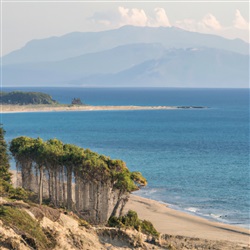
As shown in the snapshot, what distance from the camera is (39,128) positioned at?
150125mm

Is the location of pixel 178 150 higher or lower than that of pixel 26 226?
lower

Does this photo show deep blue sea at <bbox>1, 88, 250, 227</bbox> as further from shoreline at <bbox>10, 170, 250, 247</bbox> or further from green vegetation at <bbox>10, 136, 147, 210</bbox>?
green vegetation at <bbox>10, 136, 147, 210</bbox>

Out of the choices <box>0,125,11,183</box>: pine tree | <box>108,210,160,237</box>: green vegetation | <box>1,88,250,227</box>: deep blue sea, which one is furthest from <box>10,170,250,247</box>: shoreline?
<box>0,125,11,183</box>: pine tree

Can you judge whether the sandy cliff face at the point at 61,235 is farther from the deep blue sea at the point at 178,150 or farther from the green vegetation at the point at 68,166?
the deep blue sea at the point at 178,150

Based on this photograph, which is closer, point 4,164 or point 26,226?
point 26,226

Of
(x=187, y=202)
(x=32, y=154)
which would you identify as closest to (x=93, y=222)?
(x=32, y=154)

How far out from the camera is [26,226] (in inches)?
1185

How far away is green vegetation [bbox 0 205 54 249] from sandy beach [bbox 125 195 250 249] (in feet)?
59.4

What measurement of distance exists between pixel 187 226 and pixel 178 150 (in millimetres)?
53872

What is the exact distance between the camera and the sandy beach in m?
48.7

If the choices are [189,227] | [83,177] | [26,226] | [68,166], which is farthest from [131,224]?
[189,227]

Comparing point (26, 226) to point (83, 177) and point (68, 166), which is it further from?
point (68, 166)

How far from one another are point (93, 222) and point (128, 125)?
386 feet

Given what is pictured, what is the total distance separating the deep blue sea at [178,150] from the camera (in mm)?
64375
